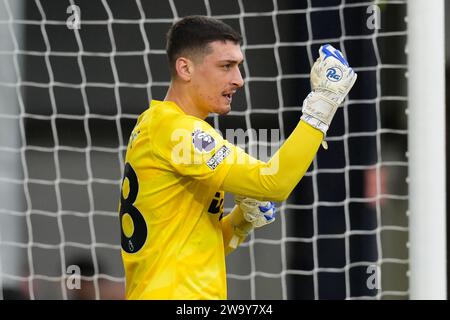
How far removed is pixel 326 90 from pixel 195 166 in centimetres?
44

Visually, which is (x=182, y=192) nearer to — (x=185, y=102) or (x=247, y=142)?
(x=185, y=102)

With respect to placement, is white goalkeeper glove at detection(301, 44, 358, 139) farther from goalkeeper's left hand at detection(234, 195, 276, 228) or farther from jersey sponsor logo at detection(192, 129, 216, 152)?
goalkeeper's left hand at detection(234, 195, 276, 228)

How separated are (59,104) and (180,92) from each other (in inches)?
111

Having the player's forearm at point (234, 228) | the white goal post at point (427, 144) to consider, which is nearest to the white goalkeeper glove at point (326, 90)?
the player's forearm at point (234, 228)

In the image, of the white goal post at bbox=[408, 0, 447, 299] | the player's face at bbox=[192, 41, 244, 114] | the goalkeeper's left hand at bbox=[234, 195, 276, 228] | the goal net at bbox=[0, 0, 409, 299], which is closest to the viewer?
the player's face at bbox=[192, 41, 244, 114]

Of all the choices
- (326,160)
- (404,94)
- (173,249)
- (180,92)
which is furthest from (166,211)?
(404,94)

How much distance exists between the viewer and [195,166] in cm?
285

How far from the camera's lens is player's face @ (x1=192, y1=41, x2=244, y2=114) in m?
2.99

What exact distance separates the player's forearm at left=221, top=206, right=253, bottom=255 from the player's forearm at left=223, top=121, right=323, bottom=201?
1.31 ft

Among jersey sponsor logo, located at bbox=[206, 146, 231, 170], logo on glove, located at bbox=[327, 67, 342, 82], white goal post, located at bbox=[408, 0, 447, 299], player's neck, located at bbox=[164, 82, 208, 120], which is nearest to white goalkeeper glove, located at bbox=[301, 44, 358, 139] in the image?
logo on glove, located at bbox=[327, 67, 342, 82]

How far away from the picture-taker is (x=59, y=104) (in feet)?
18.8

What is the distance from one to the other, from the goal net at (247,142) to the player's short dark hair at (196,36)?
3.66 ft

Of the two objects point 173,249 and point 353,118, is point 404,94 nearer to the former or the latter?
point 353,118

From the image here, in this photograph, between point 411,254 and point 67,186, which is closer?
point 411,254
